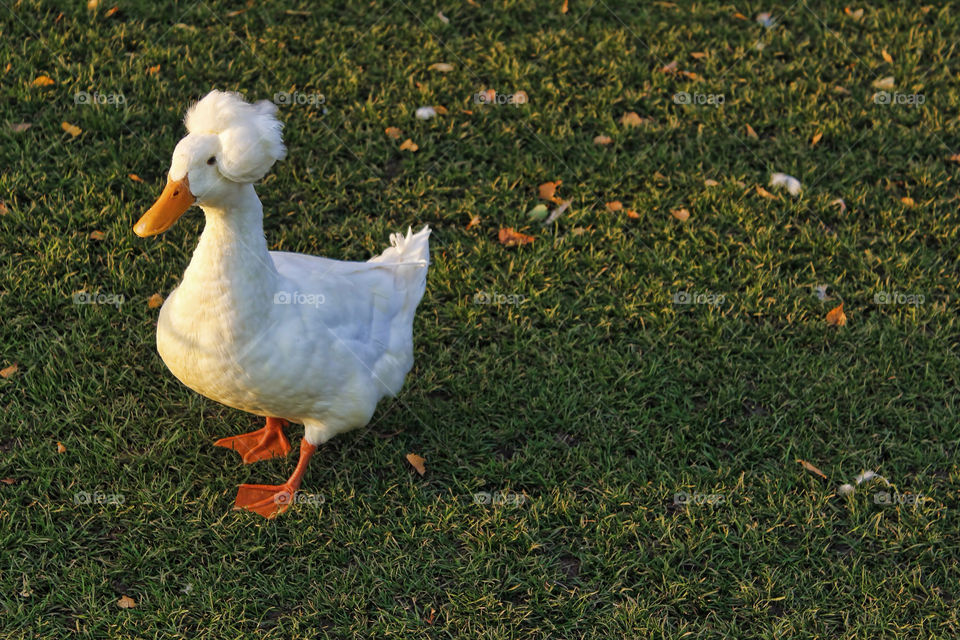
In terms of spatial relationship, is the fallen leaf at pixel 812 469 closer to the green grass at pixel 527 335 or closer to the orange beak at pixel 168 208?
the green grass at pixel 527 335

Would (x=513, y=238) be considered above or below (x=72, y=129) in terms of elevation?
below

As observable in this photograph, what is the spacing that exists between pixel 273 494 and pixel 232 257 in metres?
1.15

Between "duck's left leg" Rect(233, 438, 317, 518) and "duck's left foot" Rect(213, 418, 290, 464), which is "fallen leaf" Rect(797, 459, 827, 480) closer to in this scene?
"duck's left leg" Rect(233, 438, 317, 518)

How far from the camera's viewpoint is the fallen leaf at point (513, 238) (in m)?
5.05

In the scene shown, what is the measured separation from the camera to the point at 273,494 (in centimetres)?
382

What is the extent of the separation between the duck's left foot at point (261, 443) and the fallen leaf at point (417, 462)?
56 centimetres

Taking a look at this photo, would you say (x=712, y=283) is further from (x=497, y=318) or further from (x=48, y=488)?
(x=48, y=488)

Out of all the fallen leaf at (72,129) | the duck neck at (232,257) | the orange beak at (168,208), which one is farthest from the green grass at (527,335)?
the orange beak at (168,208)

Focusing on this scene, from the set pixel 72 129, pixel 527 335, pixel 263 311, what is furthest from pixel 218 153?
pixel 72 129

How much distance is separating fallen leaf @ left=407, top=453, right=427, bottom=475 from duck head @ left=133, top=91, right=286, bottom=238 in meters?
1.55

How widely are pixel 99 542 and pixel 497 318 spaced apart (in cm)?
217

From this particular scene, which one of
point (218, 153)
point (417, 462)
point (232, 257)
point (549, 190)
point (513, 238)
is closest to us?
point (218, 153)

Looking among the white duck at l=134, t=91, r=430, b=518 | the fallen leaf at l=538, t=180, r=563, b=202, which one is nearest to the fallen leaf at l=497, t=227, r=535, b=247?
the fallen leaf at l=538, t=180, r=563, b=202

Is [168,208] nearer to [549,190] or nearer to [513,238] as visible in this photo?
[513,238]
